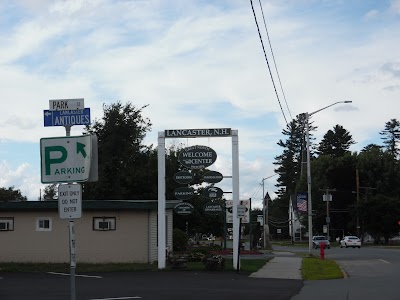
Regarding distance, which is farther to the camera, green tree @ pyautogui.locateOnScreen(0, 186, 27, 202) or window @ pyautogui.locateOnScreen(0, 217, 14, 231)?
green tree @ pyautogui.locateOnScreen(0, 186, 27, 202)

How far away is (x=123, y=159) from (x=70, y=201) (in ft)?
139

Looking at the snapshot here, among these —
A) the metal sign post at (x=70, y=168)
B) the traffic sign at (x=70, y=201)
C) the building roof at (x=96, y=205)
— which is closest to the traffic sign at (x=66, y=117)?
the metal sign post at (x=70, y=168)

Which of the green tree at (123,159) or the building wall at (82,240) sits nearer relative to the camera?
the building wall at (82,240)

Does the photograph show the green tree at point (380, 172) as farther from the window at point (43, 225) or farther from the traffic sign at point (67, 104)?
the traffic sign at point (67, 104)

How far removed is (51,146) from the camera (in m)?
8.62

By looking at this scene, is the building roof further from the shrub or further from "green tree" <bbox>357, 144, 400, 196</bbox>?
"green tree" <bbox>357, 144, 400, 196</bbox>

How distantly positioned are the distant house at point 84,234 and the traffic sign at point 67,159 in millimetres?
20353

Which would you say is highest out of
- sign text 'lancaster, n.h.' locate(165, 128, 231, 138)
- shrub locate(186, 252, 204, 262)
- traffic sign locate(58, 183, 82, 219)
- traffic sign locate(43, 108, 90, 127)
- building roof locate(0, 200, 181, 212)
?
sign text 'lancaster, n.h.' locate(165, 128, 231, 138)

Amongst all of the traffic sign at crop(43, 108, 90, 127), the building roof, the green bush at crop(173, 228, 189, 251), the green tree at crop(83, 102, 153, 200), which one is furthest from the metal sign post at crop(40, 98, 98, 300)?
the green tree at crop(83, 102, 153, 200)

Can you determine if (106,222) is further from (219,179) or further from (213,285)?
(213,285)

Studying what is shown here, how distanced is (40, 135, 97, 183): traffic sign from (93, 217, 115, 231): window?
20.9 meters

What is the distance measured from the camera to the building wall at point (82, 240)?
29062 mm

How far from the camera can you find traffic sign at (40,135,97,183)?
27.7ft

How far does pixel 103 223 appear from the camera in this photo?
29.2 m
